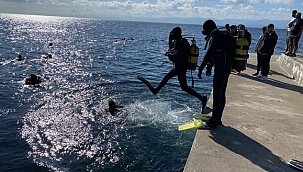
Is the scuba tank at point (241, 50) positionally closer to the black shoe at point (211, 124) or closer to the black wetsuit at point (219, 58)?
the black wetsuit at point (219, 58)

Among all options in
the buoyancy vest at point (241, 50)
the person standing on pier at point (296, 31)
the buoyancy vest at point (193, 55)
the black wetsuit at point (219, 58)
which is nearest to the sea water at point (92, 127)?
the black wetsuit at point (219, 58)

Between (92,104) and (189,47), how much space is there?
7437 mm

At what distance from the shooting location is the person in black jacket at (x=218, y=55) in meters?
5.23

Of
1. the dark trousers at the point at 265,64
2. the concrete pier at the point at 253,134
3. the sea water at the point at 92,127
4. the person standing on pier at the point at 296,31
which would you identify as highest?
the person standing on pier at the point at 296,31

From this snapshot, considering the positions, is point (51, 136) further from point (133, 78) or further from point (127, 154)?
point (133, 78)

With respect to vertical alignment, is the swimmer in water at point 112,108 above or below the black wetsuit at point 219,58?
below

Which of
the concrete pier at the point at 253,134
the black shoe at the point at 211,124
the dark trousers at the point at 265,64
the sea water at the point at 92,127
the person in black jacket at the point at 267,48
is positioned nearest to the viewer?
the concrete pier at the point at 253,134

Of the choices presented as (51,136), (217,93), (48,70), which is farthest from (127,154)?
(48,70)

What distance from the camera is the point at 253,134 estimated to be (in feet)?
18.9

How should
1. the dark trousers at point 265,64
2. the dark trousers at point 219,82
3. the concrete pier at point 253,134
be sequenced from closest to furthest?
1. the concrete pier at point 253,134
2. the dark trousers at point 219,82
3. the dark trousers at point 265,64

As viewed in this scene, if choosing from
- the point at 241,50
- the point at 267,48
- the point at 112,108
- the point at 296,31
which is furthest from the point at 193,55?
the point at 296,31

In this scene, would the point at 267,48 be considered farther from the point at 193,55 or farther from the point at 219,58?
the point at 219,58

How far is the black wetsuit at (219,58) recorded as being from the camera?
522cm

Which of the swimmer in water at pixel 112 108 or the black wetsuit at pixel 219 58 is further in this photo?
the swimmer in water at pixel 112 108
